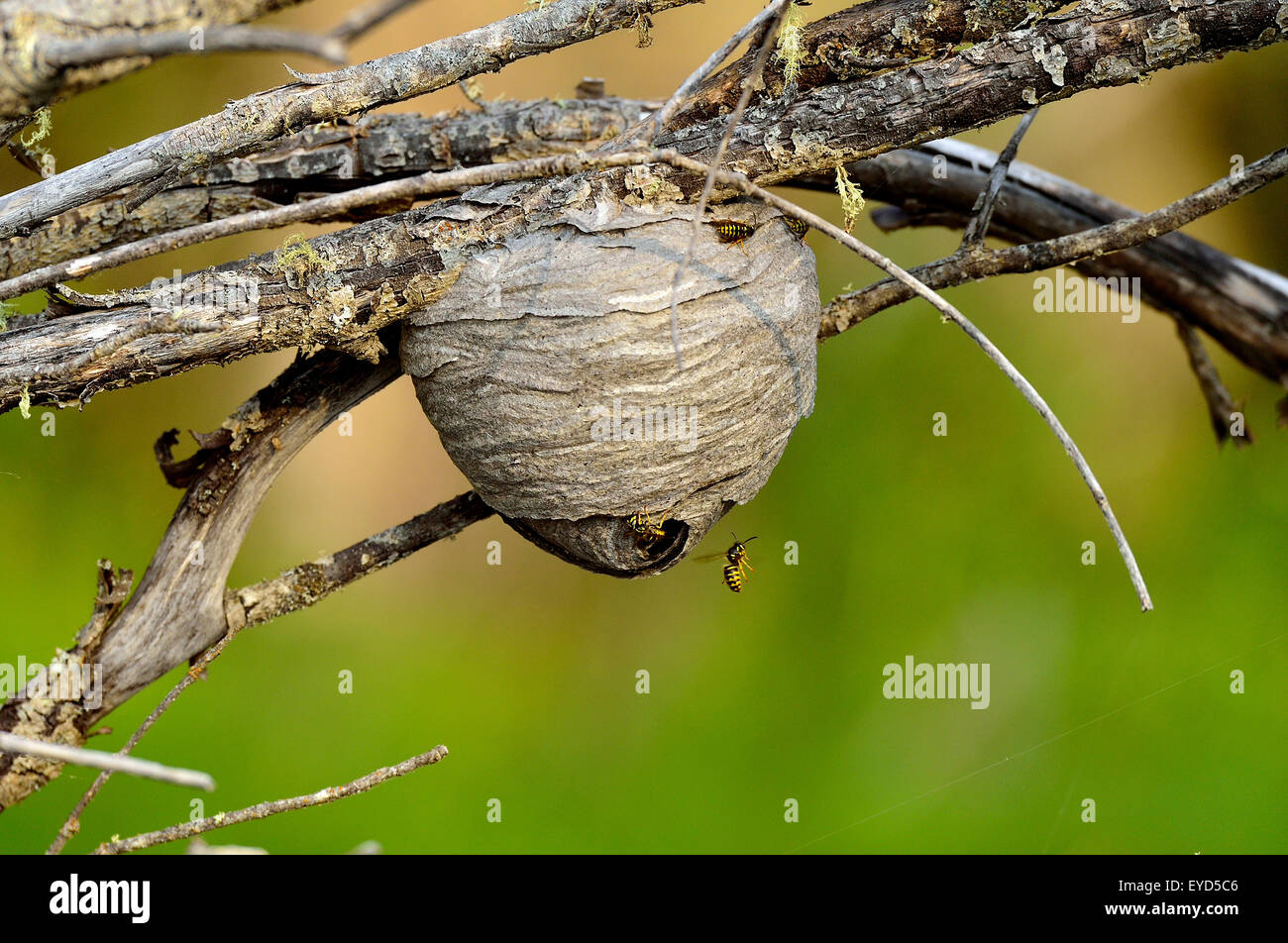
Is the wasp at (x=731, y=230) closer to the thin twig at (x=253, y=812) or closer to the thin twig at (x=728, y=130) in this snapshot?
the thin twig at (x=728, y=130)

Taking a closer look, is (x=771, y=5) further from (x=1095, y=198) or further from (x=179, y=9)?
(x=1095, y=198)

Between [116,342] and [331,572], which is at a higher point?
[116,342]

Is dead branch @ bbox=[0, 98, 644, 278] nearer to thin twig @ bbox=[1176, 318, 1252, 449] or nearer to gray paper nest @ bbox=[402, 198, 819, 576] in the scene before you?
gray paper nest @ bbox=[402, 198, 819, 576]

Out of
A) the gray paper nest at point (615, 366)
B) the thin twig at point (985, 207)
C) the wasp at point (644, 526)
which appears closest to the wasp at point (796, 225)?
the gray paper nest at point (615, 366)

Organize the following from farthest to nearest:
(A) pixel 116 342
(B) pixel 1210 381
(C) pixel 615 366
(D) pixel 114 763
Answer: (B) pixel 1210 381 → (C) pixel 615 366 → (A) pixel 116 342 → (D) pixel 114 763

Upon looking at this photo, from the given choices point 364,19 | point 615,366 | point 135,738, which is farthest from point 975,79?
point 135,738

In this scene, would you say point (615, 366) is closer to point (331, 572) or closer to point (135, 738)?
point (331, 572)

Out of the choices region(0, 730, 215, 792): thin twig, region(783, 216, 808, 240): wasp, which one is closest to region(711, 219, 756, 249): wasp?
region(783, 216, 808, 240): wasp

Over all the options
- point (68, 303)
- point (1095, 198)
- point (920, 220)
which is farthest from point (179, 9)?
point (1095, 198)
